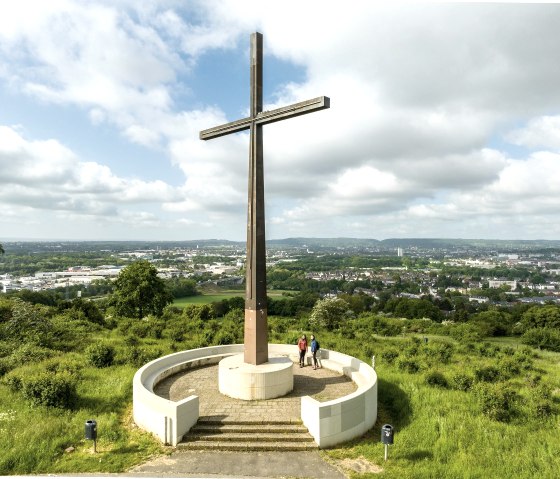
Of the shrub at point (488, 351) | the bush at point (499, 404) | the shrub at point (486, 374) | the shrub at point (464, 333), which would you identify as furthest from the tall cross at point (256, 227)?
the shrub at point (464, 333)

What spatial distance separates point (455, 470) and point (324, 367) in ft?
25.2

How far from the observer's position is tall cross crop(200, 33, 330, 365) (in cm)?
1432

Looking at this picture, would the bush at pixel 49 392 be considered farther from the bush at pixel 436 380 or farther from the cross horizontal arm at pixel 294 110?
the bush at pixel 436 380

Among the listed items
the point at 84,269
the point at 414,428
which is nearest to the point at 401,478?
the point at 414,428

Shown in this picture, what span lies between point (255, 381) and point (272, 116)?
30.9ft

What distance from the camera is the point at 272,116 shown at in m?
14.0

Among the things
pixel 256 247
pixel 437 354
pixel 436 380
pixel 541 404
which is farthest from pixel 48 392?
pixel 437 354

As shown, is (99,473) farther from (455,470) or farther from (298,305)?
(298,305)

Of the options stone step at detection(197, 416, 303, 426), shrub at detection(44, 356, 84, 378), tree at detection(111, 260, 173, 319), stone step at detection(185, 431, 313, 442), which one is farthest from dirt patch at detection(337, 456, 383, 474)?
tree at detection(111, 260, 173, 319)

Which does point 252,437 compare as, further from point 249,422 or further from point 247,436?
point 249,422

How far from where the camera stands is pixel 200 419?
11367mm

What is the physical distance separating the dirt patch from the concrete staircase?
3.04ft

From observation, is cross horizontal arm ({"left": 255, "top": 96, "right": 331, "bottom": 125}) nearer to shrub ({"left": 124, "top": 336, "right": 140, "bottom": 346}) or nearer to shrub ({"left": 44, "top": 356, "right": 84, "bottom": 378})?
shrub ({"left": 44, "top": 356, "right": 84, "bottom": 378})

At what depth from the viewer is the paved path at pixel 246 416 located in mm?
9250
